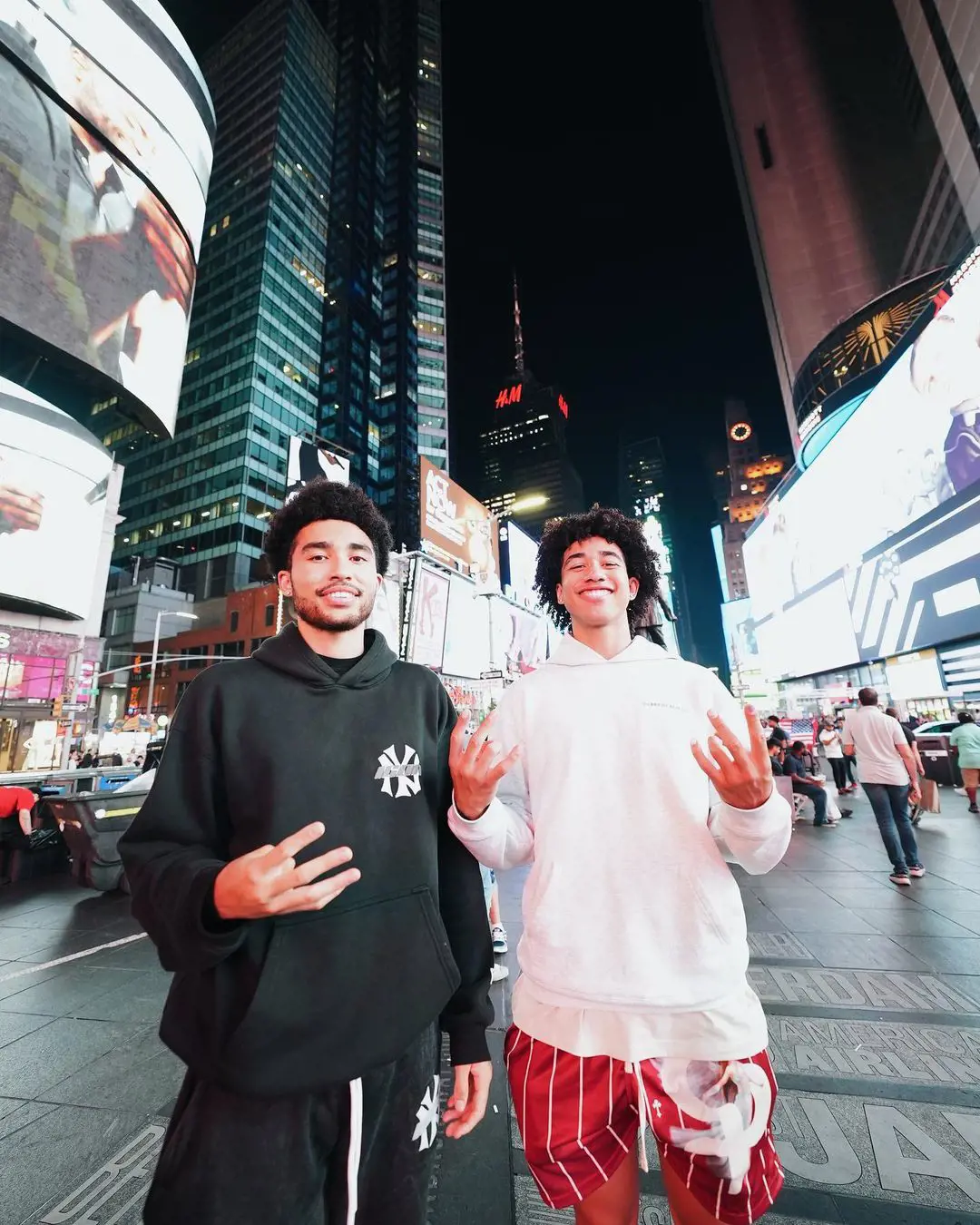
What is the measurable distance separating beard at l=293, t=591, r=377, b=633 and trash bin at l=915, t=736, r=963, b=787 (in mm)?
17086

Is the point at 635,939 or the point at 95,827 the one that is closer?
the point at 635,939

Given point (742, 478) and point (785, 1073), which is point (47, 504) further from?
point (742, 478)

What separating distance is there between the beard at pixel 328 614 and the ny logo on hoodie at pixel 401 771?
0.45 meters

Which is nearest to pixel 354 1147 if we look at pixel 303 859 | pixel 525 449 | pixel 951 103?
pixel 303 859

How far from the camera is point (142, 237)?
21.7 meters

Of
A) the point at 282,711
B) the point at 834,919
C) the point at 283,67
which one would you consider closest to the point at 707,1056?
the point at 282,711

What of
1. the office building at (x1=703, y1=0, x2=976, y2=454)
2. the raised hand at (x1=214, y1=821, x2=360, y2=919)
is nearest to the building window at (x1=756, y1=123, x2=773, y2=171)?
the office building at (x1=703, y1=0, x2=976, y2=454)

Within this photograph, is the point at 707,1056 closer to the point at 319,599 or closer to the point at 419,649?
the point at 319,599

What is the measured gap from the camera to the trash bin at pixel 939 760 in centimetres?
1377

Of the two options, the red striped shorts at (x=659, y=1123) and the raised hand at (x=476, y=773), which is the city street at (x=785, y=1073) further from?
the raised hand at (x=476, y=773)

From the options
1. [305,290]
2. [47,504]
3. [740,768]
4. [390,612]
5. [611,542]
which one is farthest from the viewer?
[305,290]

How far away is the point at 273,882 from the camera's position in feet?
3.67

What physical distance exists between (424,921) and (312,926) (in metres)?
0.34

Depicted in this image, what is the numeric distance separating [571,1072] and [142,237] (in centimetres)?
3045
